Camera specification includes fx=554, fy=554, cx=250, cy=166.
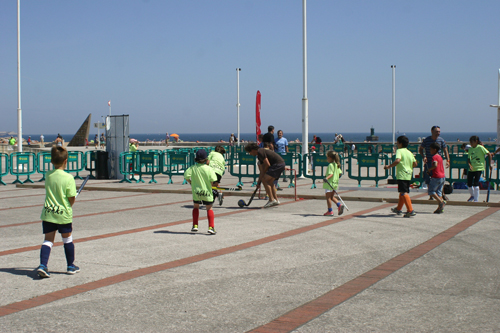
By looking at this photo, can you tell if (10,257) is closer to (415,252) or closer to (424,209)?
(415,252)

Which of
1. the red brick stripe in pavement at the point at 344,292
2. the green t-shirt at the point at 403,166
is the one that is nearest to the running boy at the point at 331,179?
the green t-shirt at the point at 403,166

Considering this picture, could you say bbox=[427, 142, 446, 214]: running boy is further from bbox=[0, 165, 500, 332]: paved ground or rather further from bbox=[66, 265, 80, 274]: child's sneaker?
bbox=[66, 265, 80, 274]: child's sneaker

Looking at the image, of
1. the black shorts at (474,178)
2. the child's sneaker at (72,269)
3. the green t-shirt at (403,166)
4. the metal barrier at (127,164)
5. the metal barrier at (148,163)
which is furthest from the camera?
the metal barrier at (127,164)

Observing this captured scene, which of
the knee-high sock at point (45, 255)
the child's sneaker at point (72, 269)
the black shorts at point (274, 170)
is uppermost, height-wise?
the black shorts at point (274, 170)

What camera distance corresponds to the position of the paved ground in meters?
4.77

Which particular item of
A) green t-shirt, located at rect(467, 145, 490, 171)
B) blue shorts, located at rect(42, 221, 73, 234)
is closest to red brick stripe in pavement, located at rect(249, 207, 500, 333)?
blue shorts, located at rect(42, 221, 73, 234)

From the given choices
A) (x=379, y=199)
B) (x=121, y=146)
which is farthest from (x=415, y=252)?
(x=121, y=146)

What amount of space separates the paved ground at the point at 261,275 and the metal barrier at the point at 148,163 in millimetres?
7822

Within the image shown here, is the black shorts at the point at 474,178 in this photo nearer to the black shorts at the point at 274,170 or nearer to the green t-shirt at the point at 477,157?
the green t-shirt at the point at 477,157

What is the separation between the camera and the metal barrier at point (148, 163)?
1916 cm

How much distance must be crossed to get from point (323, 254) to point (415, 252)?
1.24m

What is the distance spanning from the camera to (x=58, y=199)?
6270 millimetres

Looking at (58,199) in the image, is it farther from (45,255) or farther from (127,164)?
(127,164)

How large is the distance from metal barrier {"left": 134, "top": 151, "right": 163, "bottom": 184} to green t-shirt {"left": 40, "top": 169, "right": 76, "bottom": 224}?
1278 centimetres
